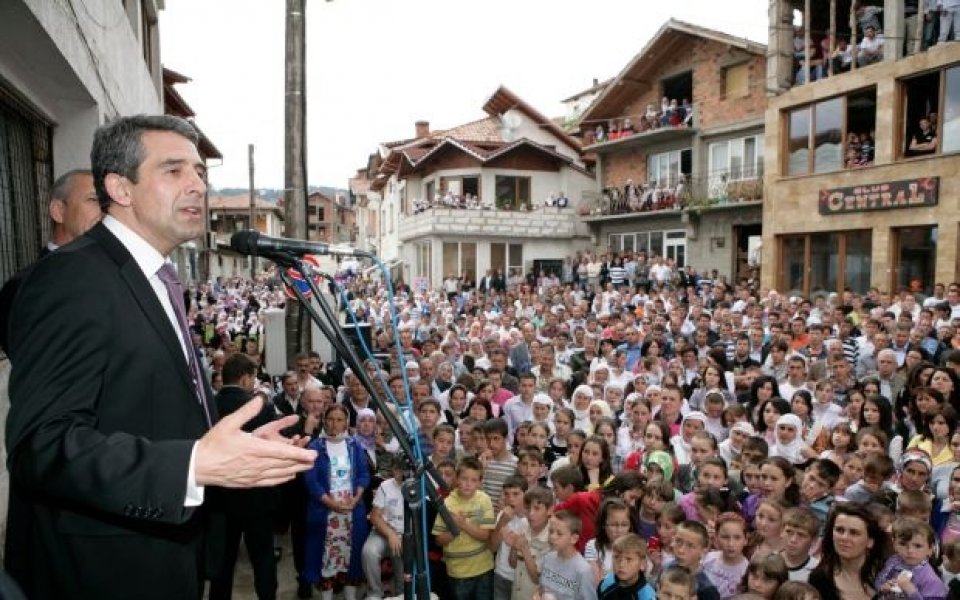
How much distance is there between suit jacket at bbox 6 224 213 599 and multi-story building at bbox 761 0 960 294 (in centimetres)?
1516

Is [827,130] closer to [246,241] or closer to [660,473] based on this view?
[660,473]

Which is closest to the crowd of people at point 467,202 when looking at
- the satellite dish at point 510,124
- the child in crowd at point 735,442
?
the satellite dish at point 510,124

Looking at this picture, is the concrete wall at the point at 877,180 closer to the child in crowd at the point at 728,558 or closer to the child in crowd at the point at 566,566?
the child in crowd at the point at 728,558

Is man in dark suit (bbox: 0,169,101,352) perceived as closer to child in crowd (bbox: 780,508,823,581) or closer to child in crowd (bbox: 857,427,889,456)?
child in crowd (bbox: 780,508,823,581)

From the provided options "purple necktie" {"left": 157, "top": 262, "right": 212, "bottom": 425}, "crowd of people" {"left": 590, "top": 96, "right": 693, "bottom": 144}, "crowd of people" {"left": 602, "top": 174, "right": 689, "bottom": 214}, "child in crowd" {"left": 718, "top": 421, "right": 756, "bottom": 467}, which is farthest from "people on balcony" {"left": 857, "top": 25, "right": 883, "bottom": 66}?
"purple necktie" {"left": 157, "top": 262, "right": 212, "bottom": 425}

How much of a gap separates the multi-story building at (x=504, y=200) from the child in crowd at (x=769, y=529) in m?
22.1

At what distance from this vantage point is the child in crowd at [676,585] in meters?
3.16

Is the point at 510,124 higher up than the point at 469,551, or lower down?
higher up

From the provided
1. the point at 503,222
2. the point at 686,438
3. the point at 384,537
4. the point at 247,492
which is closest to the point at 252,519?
the point at 247,492

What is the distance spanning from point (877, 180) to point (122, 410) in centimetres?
1620

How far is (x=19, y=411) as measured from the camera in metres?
1.22

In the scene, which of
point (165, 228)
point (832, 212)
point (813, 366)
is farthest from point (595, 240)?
point (165, 228)

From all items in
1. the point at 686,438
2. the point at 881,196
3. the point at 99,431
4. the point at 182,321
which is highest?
the point at 881,196

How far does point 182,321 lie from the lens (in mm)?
1686
